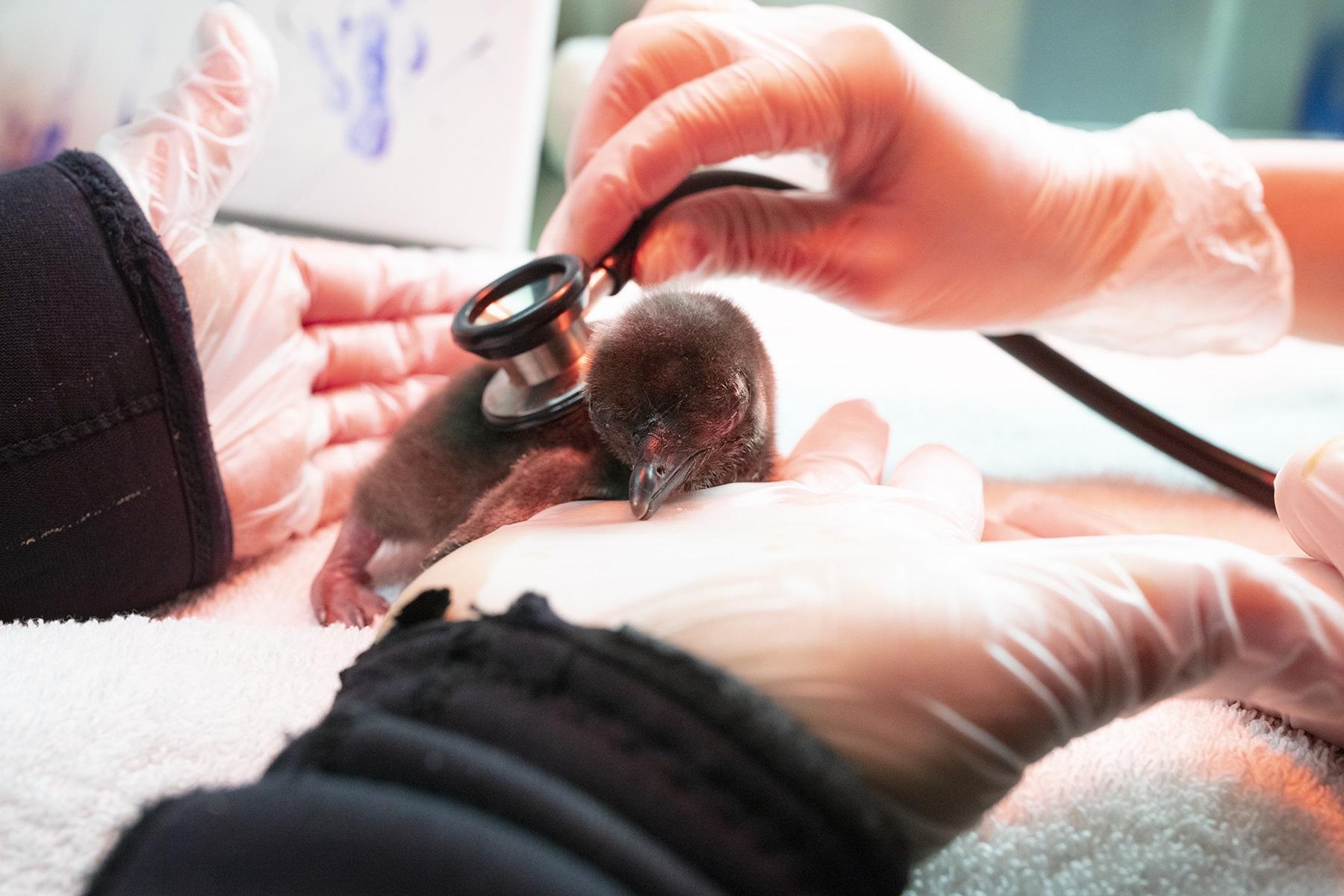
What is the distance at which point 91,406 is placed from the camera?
0.84 metres

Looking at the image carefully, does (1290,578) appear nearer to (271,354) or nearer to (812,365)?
(271,354)

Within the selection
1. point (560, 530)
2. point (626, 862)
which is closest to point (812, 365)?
point (560, 530)

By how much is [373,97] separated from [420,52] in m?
0.12

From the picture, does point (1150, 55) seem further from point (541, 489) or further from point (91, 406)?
point (91, 406)

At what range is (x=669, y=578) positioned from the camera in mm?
528

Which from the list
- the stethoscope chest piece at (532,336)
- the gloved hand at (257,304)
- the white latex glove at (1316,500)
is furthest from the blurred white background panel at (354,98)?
the white latex glove at (1316,500)

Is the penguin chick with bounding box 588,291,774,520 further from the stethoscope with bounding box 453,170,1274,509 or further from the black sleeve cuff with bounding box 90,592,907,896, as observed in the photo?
the black sleeve cuff with bounding box 90,592,907,896

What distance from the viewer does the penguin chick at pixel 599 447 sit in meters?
0.74

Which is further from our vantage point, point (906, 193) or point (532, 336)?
point (906, 193)

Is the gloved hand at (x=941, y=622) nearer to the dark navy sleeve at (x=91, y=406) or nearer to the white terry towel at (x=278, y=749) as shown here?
the white terry towel at (x=278, y=749)

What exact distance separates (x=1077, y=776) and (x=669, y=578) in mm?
334

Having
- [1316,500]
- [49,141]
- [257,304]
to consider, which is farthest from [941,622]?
[49,141]

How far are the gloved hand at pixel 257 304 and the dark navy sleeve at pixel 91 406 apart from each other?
130 mm

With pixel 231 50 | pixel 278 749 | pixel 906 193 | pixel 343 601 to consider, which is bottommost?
pixel 343 601
